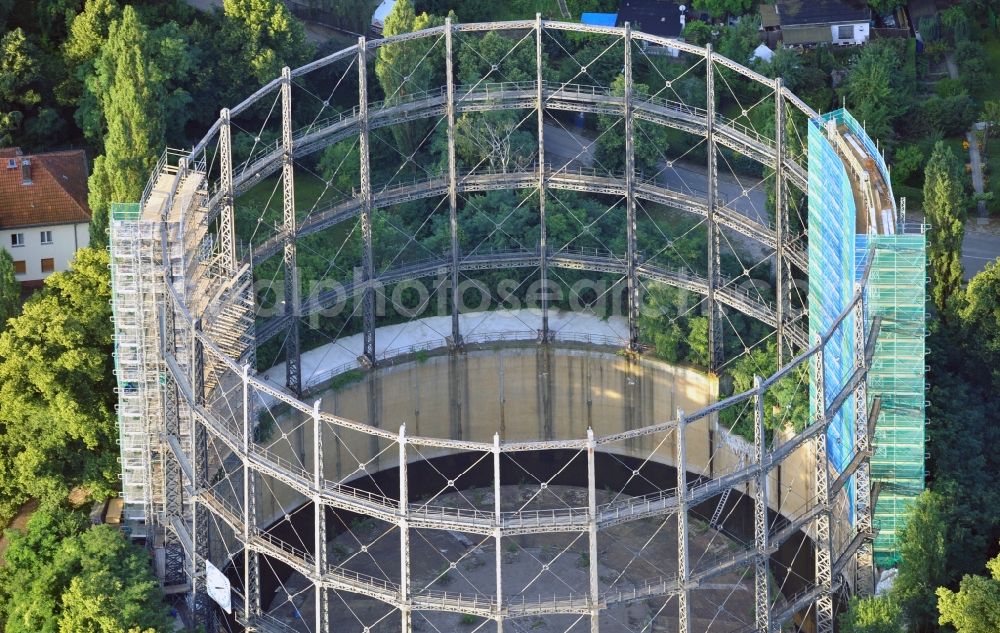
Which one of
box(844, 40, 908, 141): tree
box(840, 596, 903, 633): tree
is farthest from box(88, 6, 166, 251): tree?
box(840, 596, 903, 633): tree

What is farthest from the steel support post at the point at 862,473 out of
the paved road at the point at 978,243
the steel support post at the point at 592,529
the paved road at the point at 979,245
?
the paved road at the point at 979,245

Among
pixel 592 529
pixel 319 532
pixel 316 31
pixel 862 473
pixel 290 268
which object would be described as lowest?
pixel 319 532

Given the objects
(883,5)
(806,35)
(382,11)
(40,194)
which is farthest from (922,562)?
(382,11)

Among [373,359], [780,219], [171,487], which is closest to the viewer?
[171,487]

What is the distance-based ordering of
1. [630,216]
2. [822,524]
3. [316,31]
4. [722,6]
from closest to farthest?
1. [822,524]
2. [630,216]
3. [316,31]
4. [722,6]

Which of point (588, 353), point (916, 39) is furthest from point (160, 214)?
point (916, 39)

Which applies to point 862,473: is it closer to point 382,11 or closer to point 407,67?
point 407,67

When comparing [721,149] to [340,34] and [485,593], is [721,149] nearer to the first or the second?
[340,34]
